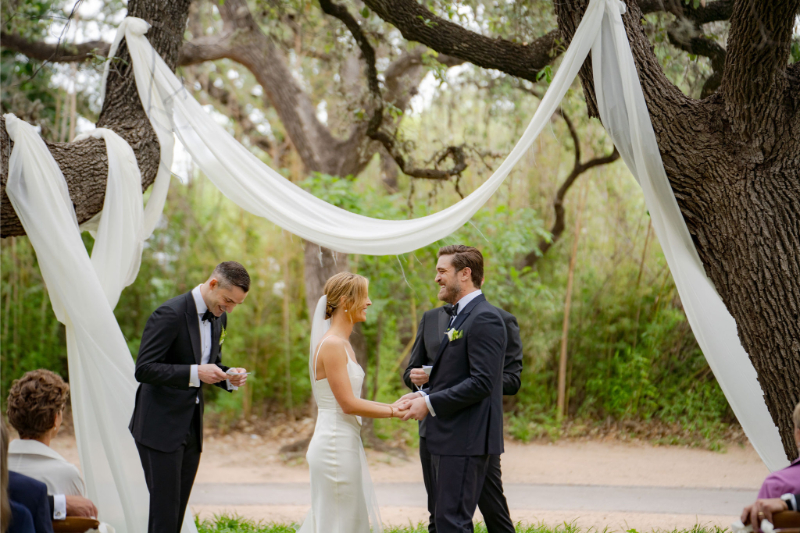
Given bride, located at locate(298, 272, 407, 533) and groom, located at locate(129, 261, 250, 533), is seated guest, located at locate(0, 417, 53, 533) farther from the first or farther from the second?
bride, located at locate(298, 272, 407, 533)

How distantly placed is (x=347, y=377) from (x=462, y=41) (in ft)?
7.75

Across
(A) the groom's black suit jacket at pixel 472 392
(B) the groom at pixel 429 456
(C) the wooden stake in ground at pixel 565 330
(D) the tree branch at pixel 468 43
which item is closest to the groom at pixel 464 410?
(A) the groom's black suit jacket at pixel 472 392

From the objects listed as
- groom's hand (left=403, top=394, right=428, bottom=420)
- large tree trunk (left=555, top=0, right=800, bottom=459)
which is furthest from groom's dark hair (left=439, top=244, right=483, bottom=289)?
large tree trunk (left=555, top=0, right=800, bottom=459)

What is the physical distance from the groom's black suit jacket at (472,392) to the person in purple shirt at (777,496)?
102 cm

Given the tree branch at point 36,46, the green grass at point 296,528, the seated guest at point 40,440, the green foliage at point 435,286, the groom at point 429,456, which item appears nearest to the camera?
the seated guest at point 40,440

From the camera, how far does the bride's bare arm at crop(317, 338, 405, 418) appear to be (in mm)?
2982

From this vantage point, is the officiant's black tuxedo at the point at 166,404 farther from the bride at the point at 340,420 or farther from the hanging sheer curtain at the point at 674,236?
the hanging sheer curtain at the point at 674,236

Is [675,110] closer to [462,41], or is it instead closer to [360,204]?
[462,41]

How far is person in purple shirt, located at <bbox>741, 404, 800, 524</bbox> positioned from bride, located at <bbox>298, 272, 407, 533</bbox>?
1423mm

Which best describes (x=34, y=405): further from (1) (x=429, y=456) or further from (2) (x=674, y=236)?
(2) (x=674, y=236)

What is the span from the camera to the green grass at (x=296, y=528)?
438 centimetres

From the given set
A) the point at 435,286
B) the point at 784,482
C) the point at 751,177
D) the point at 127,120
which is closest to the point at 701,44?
the point at 751,177

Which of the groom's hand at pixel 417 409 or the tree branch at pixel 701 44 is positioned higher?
the tree branch at pixel 701 44

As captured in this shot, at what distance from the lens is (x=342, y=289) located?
3096mm
